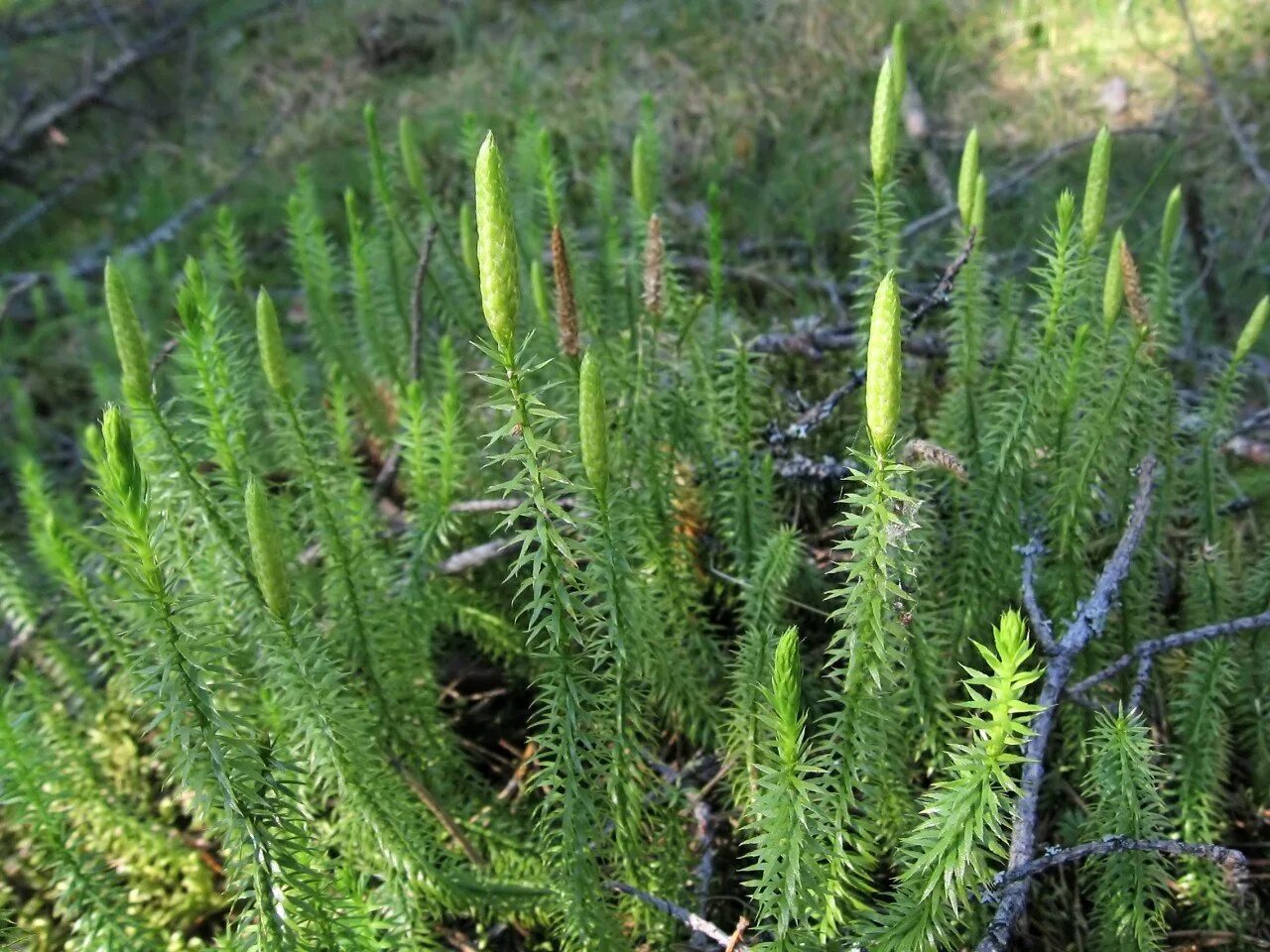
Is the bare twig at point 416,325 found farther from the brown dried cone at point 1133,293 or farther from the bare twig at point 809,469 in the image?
the brown dried cone at point 1133,293

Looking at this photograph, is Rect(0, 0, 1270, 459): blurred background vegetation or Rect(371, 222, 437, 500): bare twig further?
Rect(0, 0, 1270, 459): blurred background vegetation

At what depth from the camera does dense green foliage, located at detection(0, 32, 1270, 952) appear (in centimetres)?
123

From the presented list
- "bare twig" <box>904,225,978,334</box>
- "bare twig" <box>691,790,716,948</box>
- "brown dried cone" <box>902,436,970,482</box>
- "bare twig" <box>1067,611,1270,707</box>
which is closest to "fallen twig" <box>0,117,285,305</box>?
"bare twig" <box>904,225,978,334</box>

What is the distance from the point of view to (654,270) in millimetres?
1859

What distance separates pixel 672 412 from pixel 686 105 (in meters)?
2.25

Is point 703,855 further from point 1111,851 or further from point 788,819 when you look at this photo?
point 1111,851

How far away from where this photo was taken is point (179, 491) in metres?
1.72

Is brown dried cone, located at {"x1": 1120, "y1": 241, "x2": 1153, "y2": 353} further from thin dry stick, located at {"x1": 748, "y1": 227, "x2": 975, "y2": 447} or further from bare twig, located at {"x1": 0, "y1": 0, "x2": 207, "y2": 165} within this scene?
bare twig, located at {"x1": 0, "y1": 0, "x2": 207, "y2": 165}

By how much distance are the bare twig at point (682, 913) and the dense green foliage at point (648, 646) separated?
0.02 m

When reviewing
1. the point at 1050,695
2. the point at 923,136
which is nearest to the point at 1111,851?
the point at 1050,695

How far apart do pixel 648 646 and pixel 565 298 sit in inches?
23.9

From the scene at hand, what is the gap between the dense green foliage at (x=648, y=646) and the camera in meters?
1.23

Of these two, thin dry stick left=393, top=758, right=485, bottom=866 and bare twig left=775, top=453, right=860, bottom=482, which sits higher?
bare twig left=775, top=453, right=860, bottom=482

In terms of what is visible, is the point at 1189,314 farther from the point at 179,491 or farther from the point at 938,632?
the point at 179,491
